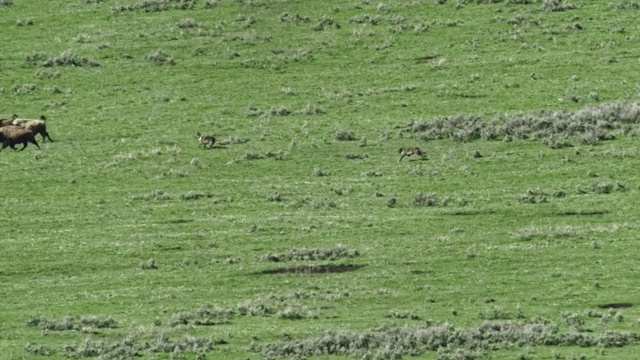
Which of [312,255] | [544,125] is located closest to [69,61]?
[544,125]

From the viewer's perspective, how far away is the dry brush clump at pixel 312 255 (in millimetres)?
48156

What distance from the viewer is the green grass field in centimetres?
4112

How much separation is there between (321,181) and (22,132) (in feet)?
44.3

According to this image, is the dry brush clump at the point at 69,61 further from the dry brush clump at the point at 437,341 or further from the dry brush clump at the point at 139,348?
the dry brush clump at the point at 437,341

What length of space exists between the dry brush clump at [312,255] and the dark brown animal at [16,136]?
1886cm

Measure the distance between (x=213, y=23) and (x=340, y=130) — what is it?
2007cm

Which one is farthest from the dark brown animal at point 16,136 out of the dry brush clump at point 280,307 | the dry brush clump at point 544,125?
the dry brush clump at point 280,307

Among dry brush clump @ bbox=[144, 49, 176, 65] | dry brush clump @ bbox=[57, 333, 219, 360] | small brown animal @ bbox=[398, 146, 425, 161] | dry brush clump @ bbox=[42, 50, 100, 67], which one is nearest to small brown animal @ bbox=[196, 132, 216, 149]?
small brown animal @ bbox=[398, 146, 425, 161]

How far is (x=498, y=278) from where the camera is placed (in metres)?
44.9

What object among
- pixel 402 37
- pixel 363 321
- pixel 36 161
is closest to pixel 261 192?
pixel 36 161

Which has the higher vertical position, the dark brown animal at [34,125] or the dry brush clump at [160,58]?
the dry brush clump at [160,58]

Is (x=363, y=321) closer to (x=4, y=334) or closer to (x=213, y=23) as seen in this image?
(x=4, y=334)

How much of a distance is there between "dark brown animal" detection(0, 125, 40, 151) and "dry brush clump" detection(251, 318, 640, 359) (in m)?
27.5

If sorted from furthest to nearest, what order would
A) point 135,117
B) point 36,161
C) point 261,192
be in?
1. point 135,117
2. point 36,161
3. point 261,192
